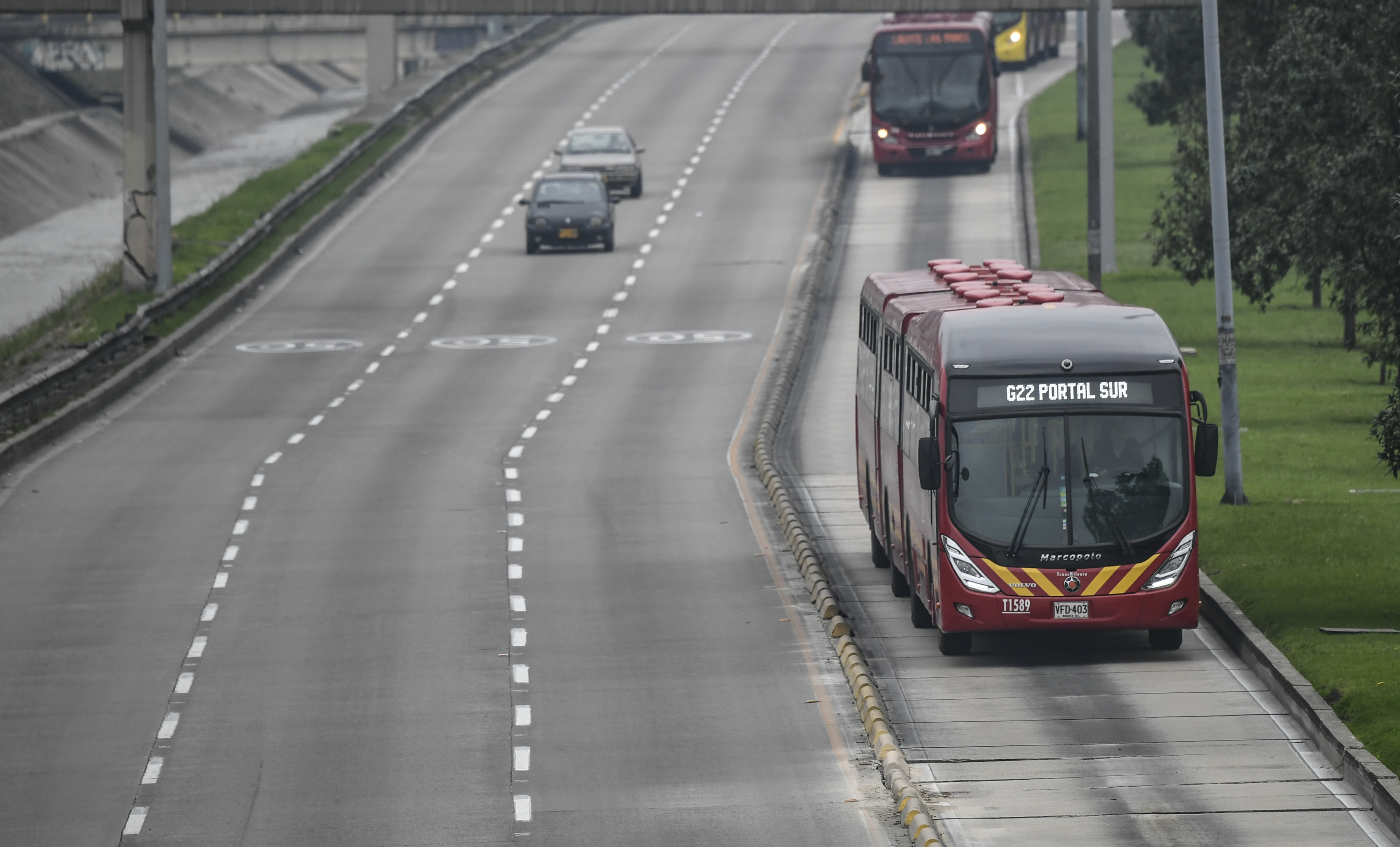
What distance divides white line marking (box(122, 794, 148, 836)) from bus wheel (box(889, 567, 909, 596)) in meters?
7.44

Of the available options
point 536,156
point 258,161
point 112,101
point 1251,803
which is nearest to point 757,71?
point 536,156

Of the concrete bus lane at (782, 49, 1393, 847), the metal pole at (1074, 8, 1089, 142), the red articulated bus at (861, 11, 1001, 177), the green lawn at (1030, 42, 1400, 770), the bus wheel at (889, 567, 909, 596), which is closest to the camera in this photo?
the concrete bus lane at (782, 49, 1393, 847)

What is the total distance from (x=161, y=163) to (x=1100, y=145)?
19918 mm

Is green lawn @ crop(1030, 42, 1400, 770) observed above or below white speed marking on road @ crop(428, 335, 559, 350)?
below

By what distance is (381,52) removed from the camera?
8350 cm

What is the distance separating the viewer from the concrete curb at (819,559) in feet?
52.0

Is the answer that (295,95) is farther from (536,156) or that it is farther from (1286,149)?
(1286,149)

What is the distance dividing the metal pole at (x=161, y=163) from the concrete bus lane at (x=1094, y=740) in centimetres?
2631

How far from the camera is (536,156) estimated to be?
219 feet

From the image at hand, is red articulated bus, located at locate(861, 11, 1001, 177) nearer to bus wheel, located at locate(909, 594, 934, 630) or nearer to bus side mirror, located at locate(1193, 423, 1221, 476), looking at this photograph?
bus wheel, located at locate(909, 594, 934, 630)

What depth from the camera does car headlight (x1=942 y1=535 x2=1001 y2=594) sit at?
19.6m

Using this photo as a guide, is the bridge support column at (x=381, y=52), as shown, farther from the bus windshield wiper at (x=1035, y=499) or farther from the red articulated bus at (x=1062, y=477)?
the bus windshield wiper at (x=1035, y=499)

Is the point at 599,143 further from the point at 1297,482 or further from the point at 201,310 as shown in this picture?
the point at 1297,482

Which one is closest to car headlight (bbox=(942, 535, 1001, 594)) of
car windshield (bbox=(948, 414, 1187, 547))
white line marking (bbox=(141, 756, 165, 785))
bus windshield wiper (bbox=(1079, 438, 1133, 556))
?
car windshield (bbox=(948, 414, 1187, 547))
